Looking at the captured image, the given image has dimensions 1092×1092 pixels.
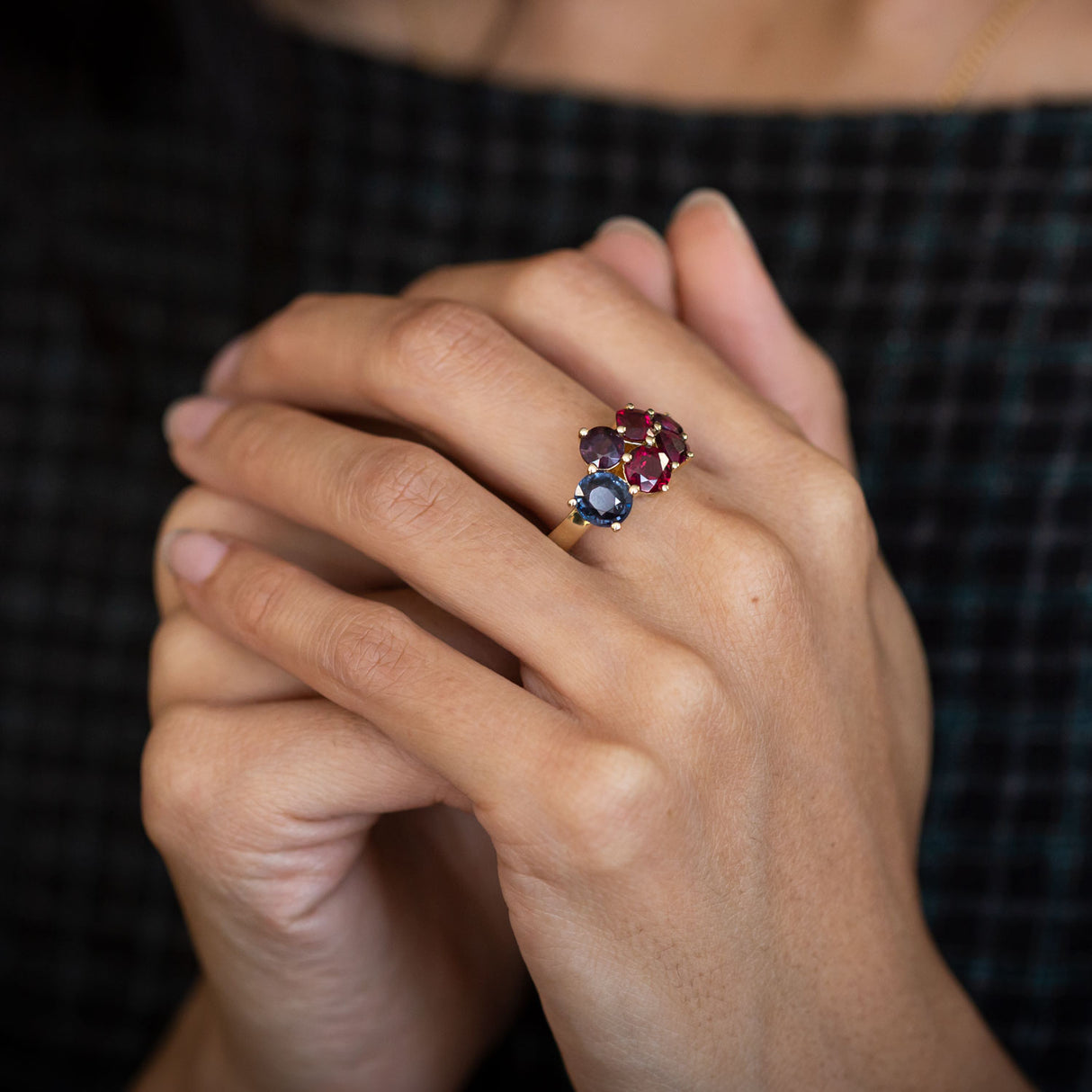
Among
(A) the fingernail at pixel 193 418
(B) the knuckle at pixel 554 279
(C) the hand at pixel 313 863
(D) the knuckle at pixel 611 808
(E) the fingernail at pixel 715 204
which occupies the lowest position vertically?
(C) the hand at pixel 313 863

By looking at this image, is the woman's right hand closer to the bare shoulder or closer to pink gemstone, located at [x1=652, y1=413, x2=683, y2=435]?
pink gemstone, located at [x1=652, y1=413, x2=683, y2=435]

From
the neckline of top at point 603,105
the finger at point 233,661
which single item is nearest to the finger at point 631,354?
the finger at point 233,661

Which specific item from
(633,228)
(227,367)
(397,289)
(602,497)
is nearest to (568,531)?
(602,497)

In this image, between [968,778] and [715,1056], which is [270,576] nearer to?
[715,1056]

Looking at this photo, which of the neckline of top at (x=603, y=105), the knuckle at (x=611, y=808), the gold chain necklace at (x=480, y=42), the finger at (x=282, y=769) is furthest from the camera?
the gold chain necklace at (x=480, y=42)

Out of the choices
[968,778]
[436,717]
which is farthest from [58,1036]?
[968,778]

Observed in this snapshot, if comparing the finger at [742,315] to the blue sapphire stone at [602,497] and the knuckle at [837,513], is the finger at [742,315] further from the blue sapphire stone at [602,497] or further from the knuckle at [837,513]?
the blue sapphire stone at [602,497]

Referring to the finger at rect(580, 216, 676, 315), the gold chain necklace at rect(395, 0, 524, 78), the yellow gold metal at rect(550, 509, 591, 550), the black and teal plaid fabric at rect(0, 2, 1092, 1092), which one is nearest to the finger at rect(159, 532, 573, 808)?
the yellow gold metal at rect(550, 509, 591, 550)
